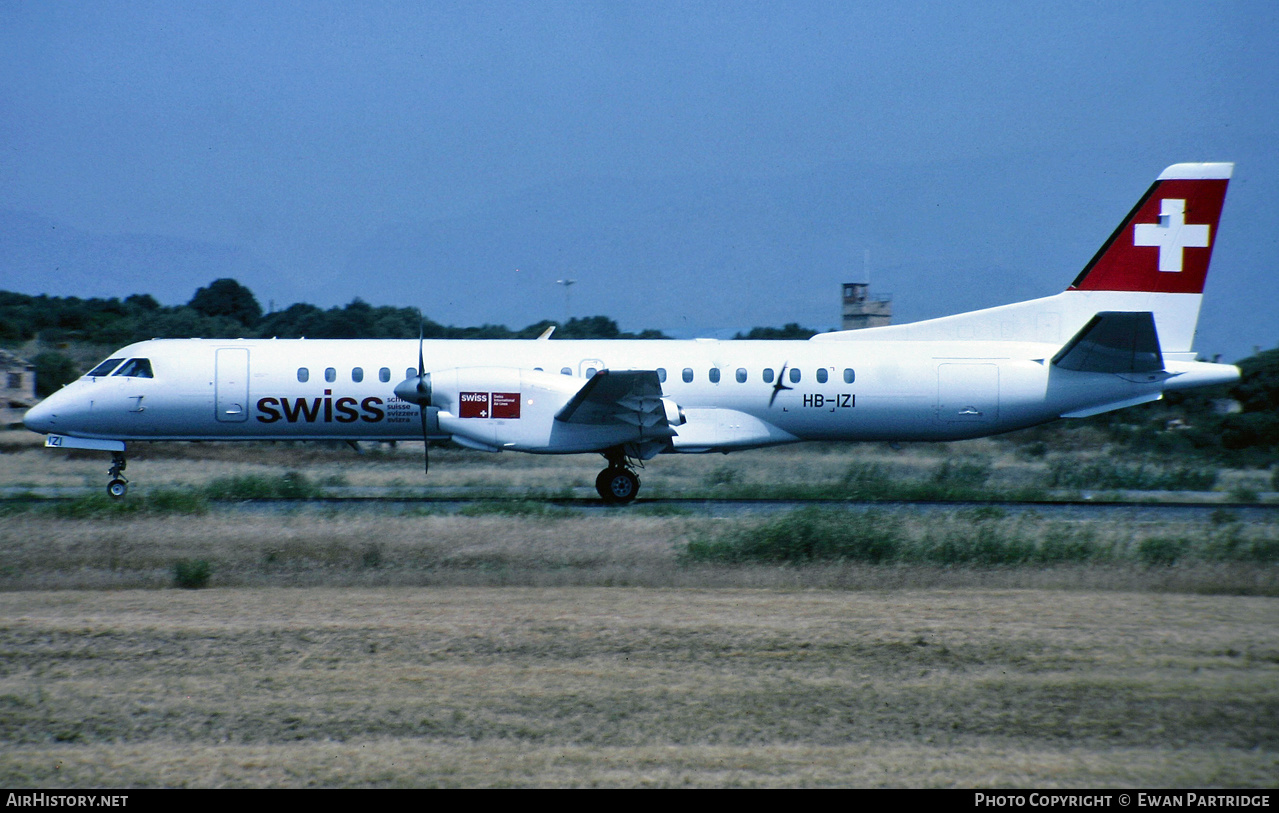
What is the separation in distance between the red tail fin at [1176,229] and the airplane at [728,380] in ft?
0.09

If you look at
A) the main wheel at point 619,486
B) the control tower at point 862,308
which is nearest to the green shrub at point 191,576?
the main wheel at point 619,486

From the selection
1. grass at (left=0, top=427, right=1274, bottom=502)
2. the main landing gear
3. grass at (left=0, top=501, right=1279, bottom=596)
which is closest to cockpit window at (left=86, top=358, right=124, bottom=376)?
grass at (left=0, top=427, right=1274, bottom=502)

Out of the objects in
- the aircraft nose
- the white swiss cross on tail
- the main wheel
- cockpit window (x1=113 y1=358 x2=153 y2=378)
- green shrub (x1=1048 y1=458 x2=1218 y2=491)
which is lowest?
green shrub (x1=1048 y1=458 x2=1218 y2=491)

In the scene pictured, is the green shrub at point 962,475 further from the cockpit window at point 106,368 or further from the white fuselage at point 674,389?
the cockpit window at point 106,368

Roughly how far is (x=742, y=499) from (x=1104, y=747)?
13263mm

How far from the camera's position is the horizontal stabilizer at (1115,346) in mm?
17312

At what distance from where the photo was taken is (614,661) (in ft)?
25.4

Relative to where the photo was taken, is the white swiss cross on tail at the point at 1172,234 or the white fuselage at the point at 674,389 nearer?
the white fuselage at the point at 674,389

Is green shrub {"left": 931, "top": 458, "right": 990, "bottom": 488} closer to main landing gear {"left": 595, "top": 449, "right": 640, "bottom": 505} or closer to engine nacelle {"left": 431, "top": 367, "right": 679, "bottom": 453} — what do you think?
main landing gear {"left": 595, "top": 449, "right": 640, "bottom": 505}

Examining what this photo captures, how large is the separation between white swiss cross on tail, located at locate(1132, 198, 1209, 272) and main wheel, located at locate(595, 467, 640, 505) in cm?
1051

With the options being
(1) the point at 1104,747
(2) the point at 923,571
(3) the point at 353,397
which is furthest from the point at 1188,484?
(1) the point at 1104,747

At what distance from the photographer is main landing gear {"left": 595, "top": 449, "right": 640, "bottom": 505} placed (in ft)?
59.5

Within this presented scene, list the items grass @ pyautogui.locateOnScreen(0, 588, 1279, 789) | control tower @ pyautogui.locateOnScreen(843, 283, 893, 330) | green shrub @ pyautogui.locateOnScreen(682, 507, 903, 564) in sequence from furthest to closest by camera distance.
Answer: control tower @ pyautogui.locateOnScreen(843, 283, 893, 330) < green shrub @ pyautogui.locateOnScreen(682, 507, 903, 564) < grass @ pyautogui.locateOnScreen(0, 588, 1279, 789)

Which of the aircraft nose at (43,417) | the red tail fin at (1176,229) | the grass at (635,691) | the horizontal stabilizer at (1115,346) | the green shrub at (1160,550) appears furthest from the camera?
the red tail fin at (1176,229)
